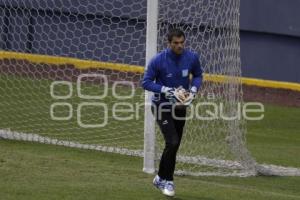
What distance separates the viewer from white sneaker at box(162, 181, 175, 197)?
965cm

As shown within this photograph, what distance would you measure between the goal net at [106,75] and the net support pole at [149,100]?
35 centimetres

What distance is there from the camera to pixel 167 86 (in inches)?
392

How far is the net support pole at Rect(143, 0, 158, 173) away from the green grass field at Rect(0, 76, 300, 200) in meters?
0.22

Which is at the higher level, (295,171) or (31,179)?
(31,179)

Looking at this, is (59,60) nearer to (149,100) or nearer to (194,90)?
(149,100)

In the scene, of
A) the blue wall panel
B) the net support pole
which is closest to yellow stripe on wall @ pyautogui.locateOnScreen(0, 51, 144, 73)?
the blue wall panel

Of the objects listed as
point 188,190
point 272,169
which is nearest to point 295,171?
point 272,169

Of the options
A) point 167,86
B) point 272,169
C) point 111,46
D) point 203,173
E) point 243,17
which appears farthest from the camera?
point 243,17

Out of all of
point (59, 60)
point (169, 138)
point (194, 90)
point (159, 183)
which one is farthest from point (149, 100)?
point (59, 60)

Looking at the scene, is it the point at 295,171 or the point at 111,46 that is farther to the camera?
the point at 111,46

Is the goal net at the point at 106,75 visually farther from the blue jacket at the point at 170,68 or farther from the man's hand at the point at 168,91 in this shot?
the man's hand at the point at 168,91

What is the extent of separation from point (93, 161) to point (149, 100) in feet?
5.05

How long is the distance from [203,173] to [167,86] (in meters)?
2.42

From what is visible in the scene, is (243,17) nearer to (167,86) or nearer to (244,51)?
(244,51)
